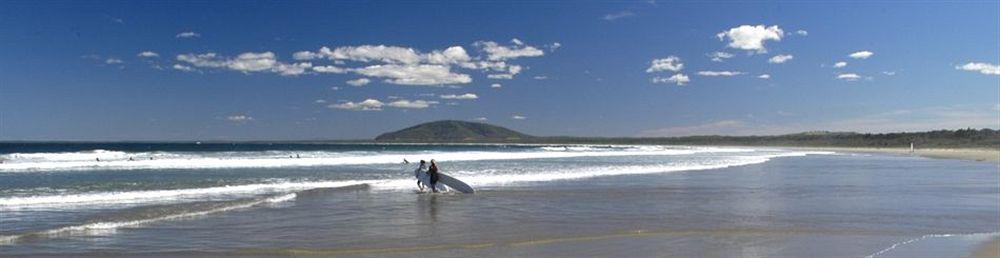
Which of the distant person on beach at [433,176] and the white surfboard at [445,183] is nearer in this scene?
the white surfboard at [445,183]

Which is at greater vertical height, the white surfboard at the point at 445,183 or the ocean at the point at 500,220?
the white surfboard at the point at 445,183

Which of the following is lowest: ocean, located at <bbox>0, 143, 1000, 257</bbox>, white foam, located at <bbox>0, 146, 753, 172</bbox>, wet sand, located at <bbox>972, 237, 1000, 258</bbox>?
wet sand, located at <bbox>972, 237, 1000, 258</bbox>

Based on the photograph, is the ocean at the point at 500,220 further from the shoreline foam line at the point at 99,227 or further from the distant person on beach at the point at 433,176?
the distant person on beach at the point at 433,176

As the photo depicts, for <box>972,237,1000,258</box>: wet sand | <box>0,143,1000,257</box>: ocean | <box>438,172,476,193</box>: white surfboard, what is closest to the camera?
<box>972,237,1000,258</box>: wet sand

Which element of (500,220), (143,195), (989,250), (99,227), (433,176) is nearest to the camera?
(989,250)

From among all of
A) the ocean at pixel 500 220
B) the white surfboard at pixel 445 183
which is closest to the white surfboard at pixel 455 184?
the white surfboard at pixel 445 183

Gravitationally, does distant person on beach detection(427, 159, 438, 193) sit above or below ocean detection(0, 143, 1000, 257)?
above

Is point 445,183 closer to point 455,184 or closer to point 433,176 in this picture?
point 455,184

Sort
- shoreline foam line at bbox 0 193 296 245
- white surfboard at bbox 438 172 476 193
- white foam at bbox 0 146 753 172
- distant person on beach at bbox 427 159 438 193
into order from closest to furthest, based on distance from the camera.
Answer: shoreline foam line at bbox 0 193 296 245 < white surfboard at bbox 438 172 476 193 < distant person on beach at bbox 427 159 438 193 < white foam at bbox 0 146 753 172

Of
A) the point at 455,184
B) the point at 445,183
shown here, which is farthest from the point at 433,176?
the point at 455,184

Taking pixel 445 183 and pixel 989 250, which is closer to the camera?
pixel 989 250

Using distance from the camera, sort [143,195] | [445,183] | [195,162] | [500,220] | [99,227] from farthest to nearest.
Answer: [195,162], [445,183], [143,195], [500,220], [99,227]

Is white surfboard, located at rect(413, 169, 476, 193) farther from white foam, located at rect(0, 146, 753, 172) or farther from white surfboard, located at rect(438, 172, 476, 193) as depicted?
white foam, located at rect(0, 146, 753, 172)

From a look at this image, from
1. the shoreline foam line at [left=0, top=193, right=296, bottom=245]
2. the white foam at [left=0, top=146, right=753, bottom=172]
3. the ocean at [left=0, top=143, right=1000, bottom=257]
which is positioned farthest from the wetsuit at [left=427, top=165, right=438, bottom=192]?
the white foam at [left=0, top=146, right=753, bottom=172]
